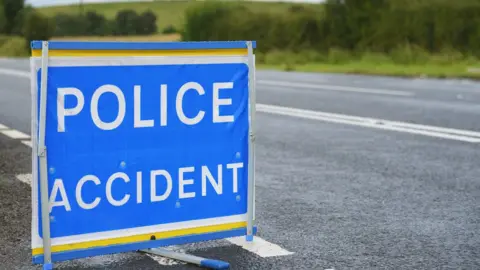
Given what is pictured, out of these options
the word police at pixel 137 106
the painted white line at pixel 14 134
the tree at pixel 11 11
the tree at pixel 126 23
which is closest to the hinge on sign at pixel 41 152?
the word police at pixel 137 106

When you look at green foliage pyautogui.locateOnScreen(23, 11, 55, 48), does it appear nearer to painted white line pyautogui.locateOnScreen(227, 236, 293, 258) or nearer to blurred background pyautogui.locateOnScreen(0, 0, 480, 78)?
blurred background pyautogui.locateOnScreen(0, 0, 480, 78)

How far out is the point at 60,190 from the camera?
459 centimetres

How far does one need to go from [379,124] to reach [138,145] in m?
8.36

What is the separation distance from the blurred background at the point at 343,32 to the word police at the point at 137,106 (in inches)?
833

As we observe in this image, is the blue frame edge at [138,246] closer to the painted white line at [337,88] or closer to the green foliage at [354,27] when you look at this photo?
the painted white line at [337,88]

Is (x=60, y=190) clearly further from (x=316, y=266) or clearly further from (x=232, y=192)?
(x=316, y=266)

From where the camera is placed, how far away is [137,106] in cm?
482

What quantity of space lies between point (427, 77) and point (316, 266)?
2253 cm

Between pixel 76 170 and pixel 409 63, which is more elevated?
pixel 76 170

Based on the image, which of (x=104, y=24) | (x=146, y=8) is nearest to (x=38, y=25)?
(x=146, y=8)

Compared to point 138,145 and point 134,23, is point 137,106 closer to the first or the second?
point 138,145

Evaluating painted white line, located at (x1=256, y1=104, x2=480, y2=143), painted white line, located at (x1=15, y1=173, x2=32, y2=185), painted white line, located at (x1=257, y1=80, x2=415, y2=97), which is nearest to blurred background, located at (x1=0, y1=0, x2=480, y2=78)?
painted white line, located at (x1=257, y1=80, x2=415, y2=97)

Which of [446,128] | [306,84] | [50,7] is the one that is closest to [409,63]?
[306,84]

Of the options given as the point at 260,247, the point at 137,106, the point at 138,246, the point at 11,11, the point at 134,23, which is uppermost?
the point at 137,106
